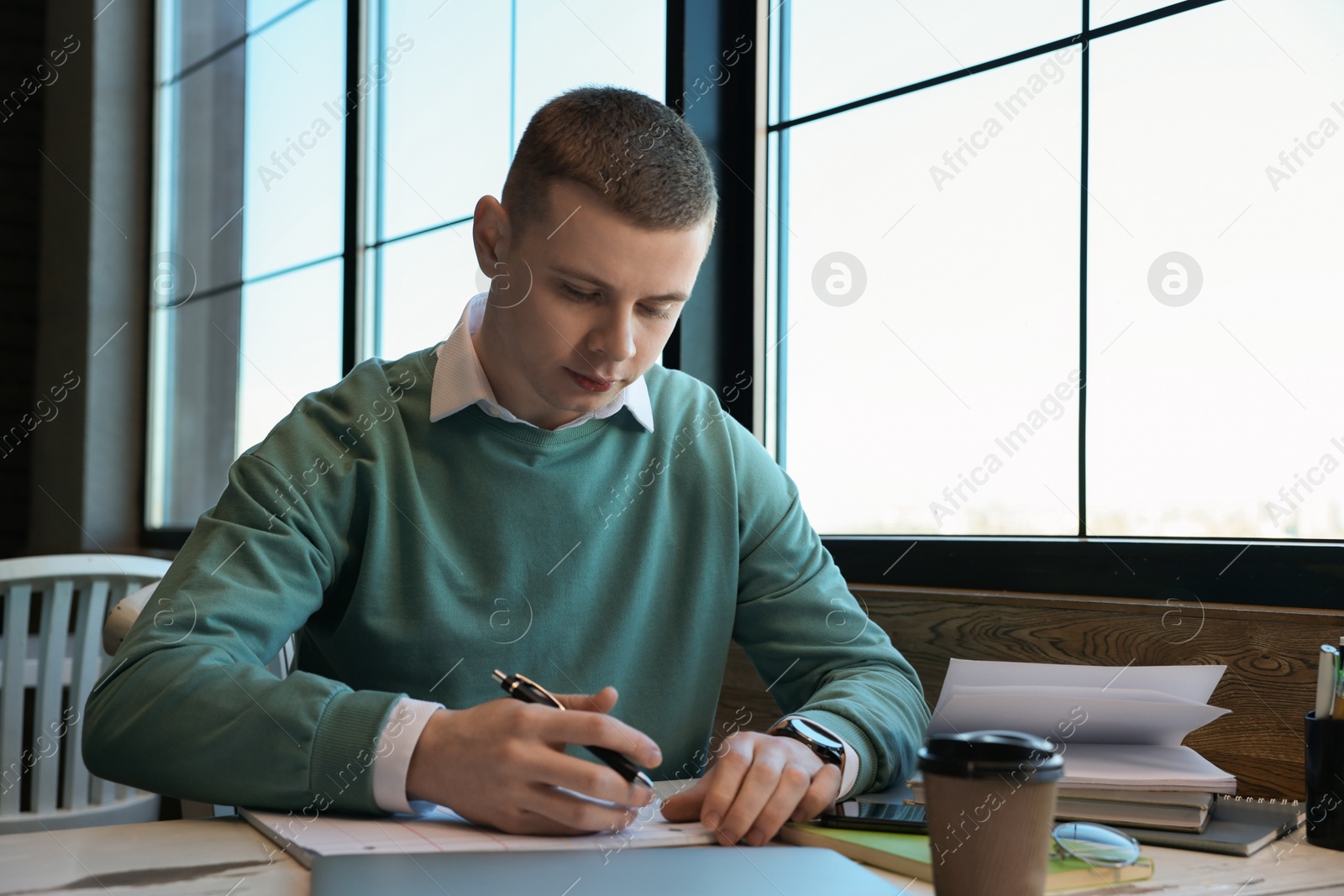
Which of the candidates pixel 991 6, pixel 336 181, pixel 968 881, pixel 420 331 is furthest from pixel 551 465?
pixel 336 181

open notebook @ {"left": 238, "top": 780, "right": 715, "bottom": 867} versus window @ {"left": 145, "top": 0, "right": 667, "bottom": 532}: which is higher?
window @ {"left": 145, "top": 0, "right": 667, "bottom": 532}

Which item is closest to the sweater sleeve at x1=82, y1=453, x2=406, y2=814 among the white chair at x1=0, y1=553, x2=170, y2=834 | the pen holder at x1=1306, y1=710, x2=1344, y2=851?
the pen holder at x1=1306, y1=710, x2=1344, y2=851

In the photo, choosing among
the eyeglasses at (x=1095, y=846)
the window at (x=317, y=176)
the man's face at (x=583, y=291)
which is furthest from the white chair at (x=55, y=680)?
the eyeglasses at (x=1095, y=846)

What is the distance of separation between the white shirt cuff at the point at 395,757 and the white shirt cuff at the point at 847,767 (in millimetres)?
367

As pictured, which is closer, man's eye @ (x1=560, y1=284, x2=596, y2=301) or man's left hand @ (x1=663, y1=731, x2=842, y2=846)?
man's left hand @ (x1=663, y1=731, x2=842, y2=846)

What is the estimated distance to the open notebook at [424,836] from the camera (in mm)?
796

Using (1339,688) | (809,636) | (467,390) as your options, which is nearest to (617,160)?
(467,390)

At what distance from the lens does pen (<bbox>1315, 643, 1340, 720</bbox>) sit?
2.88ft

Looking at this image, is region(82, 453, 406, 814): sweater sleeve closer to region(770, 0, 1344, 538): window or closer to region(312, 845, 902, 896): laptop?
region(312, 845, 902, 896): laptop

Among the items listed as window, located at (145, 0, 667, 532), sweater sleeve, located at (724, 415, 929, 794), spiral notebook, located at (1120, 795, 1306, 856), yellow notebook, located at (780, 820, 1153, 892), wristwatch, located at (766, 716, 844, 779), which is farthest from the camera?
window, located at (145, 0, 667, 532)

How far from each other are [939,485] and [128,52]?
416 cm

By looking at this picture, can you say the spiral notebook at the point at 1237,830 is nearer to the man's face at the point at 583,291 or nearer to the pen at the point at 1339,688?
the pen at the point at 1339,688

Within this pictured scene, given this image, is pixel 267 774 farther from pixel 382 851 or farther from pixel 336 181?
pixel 336 181

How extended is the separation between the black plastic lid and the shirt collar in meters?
0.73
